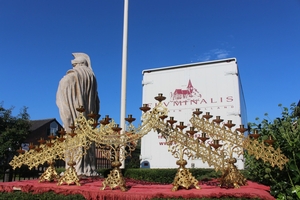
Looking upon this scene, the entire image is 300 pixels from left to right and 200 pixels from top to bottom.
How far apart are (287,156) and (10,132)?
58.3ft

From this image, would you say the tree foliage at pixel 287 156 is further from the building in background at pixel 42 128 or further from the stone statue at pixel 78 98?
the building in background at pixel 42 128

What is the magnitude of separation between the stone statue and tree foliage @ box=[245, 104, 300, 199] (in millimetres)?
3789

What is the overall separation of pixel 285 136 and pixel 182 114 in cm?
458

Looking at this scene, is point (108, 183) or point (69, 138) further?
point (69, 138)

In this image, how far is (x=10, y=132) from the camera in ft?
58.1

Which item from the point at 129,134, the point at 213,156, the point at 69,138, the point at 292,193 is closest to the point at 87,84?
the point at 69,138

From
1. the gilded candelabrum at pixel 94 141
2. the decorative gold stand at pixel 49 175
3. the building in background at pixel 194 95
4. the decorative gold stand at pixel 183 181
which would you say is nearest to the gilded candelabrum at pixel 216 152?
the decorative gold stand at pixel 183 181

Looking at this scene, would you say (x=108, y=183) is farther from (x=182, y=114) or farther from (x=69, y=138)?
(x=182, y=114)

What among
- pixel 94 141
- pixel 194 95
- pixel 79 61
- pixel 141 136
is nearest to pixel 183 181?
pixel 141 136

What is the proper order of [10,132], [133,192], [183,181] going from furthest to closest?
[10,132], [183,181], [133,192]

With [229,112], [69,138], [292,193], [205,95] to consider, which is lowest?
[292,193]

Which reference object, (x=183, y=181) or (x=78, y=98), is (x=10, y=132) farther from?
(x=183, y=181)

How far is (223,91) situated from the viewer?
342 inches

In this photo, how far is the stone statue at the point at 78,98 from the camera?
6.27 m
